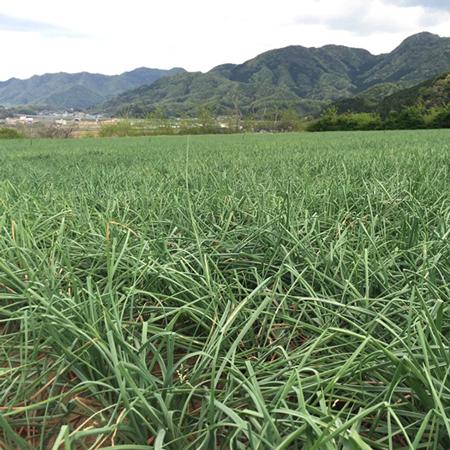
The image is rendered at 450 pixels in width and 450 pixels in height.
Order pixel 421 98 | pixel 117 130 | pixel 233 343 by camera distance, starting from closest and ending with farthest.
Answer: pixel 233 343 < pixel 117 130 < pixel 421 98

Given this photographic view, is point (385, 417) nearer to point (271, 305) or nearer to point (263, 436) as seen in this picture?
point (263, 436)

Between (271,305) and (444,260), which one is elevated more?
(444,260)

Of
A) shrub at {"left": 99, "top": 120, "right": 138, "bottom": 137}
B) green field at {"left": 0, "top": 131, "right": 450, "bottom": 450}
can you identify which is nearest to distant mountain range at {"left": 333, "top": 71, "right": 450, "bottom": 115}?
shrub at {"left": 99, "top": 120, "right": 138, "bottom": 137}

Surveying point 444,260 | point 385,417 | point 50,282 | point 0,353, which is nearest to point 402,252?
point 444,260

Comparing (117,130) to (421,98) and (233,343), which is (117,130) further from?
(233,343)

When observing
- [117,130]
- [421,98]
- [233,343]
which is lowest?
[117,130]

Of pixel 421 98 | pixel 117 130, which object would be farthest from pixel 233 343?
pixel 421 98

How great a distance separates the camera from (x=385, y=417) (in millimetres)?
877

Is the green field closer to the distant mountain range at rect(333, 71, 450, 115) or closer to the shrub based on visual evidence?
the shrub

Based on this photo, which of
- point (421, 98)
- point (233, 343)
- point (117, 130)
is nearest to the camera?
point (233, 343)

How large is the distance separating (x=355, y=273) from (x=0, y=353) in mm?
1155

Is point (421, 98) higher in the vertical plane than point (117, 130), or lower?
higher

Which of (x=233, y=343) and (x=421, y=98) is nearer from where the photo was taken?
(x=233, y=343)

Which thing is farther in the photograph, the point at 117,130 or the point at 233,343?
the point at 117,130
